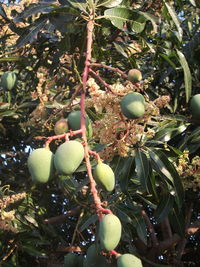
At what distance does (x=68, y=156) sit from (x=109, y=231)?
0.21 metres

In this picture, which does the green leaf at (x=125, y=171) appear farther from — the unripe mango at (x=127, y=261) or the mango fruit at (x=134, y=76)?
the unripe mango at (x=127, y=261)

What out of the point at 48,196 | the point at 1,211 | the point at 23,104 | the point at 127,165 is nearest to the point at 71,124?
the point at 127,165

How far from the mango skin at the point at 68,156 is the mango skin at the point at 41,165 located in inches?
1.5

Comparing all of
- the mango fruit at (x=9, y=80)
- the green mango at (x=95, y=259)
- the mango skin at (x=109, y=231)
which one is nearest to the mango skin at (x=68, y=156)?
the mango skin at (x=109, y=231)

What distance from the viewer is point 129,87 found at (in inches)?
54.1

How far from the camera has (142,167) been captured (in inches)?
64.0

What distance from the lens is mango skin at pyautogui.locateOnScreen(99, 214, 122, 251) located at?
0.95m

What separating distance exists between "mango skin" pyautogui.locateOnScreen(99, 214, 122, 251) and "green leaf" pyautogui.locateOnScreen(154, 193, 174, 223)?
78 centimetres

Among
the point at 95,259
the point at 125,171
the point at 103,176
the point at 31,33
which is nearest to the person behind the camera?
the point at 103,176

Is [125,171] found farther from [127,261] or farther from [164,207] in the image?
[127,261]

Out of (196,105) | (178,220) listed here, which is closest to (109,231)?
(178,220)

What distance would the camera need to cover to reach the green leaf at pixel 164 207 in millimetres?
1725

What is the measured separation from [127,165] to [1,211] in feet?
1.98

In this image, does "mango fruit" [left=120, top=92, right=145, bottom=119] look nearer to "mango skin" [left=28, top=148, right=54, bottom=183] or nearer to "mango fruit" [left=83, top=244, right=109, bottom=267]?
"mango skin" [left=28, top=148, right=54, bottom=183]
